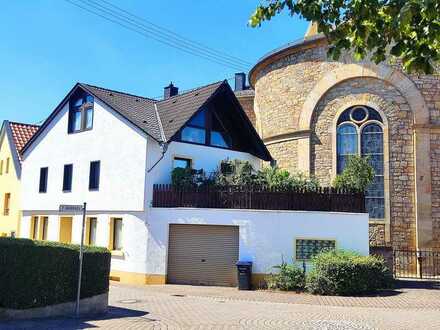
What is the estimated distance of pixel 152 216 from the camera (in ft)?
60.8

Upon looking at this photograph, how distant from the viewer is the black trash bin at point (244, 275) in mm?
16500

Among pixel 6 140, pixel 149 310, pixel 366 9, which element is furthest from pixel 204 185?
pixel 6 140

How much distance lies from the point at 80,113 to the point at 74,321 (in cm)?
1491

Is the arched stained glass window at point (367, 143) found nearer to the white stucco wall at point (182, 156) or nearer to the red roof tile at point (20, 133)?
the white stucco wall at point (182, 156)

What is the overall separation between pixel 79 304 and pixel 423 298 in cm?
972

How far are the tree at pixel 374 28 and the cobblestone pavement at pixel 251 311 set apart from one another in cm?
589

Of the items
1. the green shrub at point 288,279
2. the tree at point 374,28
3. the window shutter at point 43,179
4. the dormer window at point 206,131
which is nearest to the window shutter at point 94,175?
the dormer window at point 206,131

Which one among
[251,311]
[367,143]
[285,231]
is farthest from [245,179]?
[367,143]

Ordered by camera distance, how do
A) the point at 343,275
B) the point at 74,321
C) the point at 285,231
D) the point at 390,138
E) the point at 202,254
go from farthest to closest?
the point at 390,138, the point at 202,254, the point at 285,231, the point at 343,275, the point at 74,321

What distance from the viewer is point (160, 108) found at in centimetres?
2302

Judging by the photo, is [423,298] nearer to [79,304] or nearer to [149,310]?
[149,310]

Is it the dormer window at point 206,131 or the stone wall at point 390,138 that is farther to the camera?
the stone wall at point 390,138

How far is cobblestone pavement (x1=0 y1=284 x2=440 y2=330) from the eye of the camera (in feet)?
33.2

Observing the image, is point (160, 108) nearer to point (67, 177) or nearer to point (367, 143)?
point (67, 177)
